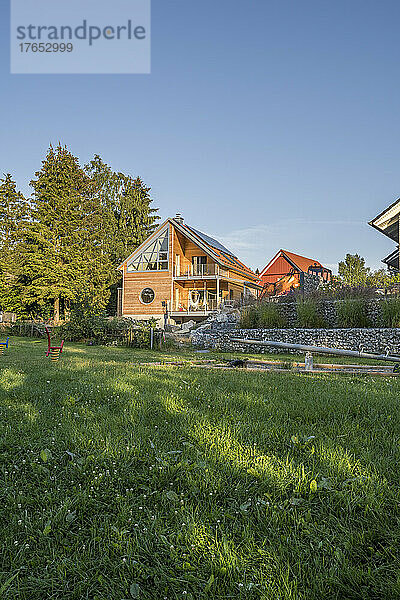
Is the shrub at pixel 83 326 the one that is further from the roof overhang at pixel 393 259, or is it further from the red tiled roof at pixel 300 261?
the red tiled roof at pixel 300 261

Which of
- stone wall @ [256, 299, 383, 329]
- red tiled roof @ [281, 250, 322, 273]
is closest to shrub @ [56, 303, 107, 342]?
stone wall @ [256, 299, 383, 329]

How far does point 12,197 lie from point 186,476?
130 feet

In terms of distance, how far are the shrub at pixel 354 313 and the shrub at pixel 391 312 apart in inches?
30.4

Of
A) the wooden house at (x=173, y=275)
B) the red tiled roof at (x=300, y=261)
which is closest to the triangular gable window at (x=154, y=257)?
the wooden house at (x=173, y=275)

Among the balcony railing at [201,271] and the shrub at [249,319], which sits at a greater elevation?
the balcony railing at [201,271]

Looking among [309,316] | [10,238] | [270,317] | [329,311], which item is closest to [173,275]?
[10,238]

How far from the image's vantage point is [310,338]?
52.5 feet

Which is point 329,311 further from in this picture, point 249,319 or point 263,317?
point 249,319

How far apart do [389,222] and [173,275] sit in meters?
19.0

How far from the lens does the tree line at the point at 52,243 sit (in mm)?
32469

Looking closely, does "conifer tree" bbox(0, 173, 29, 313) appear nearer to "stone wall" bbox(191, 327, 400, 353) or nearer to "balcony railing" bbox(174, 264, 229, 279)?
"balcony railing" bbox(174, 264, 229, 279)

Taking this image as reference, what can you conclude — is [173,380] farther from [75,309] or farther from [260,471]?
[75,309]

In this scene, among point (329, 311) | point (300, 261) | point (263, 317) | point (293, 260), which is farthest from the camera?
point (300, 261)

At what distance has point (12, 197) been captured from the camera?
37.5 metres
